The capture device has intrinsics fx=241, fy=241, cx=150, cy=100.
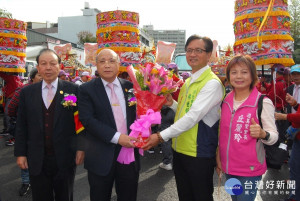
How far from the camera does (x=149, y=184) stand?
12.9ft

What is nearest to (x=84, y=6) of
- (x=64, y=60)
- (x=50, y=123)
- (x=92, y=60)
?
(x=64, y=60)

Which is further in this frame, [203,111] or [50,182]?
[50,182]

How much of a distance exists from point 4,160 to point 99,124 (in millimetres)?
3949

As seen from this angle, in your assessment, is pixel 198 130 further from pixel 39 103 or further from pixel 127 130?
pixel 39 103

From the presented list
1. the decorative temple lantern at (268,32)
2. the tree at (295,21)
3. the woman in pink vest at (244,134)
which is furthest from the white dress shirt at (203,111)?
the tree at (295,21)

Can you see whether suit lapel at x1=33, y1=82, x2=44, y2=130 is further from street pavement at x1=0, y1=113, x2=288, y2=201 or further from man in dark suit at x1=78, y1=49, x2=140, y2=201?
street pavement at x1=0, y1=113, x2=288, y2=201

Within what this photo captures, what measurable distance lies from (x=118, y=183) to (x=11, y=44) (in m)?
4.93

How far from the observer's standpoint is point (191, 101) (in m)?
2.24

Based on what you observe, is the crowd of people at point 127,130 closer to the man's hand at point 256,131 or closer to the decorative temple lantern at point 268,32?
the man's hand at point 256,131

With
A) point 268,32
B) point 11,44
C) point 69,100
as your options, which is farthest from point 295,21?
point 69,100

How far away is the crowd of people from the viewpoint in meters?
2.02

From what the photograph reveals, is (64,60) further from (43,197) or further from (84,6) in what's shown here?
(84,6)

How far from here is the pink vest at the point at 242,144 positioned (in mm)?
1978

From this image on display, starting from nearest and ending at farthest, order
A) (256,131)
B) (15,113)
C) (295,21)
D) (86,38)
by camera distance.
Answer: (256,131) → (15,113) → (295,21) → (86,38)
